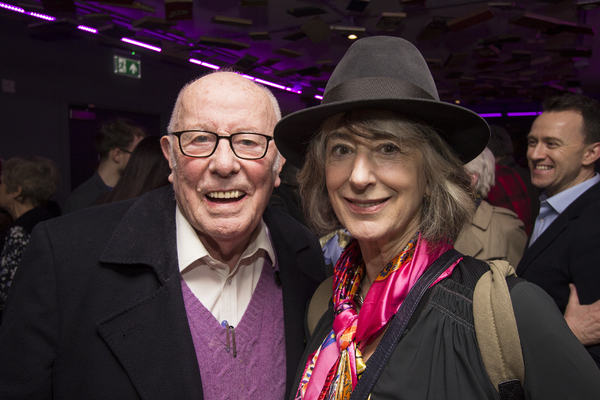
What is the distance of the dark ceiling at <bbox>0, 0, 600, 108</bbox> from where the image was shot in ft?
15.5

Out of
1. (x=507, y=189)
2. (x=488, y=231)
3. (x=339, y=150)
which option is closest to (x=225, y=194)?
(x=339, y=150)

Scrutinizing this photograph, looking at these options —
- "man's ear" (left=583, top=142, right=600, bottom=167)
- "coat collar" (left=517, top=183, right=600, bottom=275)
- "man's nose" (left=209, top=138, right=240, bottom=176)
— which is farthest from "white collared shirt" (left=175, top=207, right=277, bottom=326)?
"man's ear" (left=583, top=142, right=600, bottom=167)

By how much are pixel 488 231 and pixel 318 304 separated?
1238 mm

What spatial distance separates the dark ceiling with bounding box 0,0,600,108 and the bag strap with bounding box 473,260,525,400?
13.2 feet

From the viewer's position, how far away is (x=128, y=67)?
7035 millimetres

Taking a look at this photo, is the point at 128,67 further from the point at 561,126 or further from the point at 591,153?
the point at 591,153

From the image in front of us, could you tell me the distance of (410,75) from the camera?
1.10 m

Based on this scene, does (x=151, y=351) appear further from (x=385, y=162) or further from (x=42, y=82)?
(x=42, y=82)

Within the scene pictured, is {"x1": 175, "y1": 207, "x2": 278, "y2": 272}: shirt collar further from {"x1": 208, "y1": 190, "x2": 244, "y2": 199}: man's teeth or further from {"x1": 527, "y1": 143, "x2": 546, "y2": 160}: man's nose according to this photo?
Answer: {"x1": 527, "y1": 143, "x2": 546, "y2": 160}: man's nose

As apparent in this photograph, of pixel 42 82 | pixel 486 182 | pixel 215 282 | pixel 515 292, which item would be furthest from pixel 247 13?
pixel 515 292

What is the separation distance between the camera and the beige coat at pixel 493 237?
215cm

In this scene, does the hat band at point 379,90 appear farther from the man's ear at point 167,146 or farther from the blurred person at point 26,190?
the blurred person at point 26,190

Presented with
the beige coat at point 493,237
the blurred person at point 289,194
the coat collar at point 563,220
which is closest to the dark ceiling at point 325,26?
the blurred person at point 289,194

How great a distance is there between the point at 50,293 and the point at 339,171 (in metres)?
0.85
